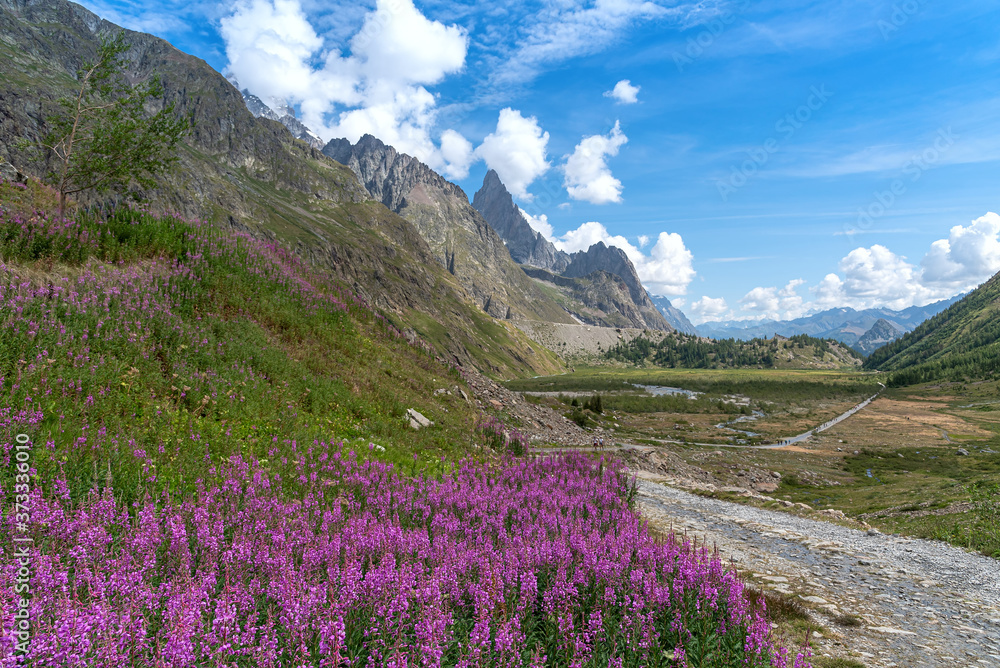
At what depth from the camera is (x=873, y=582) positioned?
10562mm

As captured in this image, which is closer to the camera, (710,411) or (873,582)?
(873,582)

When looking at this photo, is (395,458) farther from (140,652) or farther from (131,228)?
(131,228)

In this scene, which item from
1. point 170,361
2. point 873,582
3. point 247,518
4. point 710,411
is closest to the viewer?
point 247,518

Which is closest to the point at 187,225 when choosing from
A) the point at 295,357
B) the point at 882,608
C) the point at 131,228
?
the point at 131,228

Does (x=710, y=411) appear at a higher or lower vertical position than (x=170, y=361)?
lower

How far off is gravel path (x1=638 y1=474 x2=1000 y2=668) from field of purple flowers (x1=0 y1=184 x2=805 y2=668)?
278 centimetres

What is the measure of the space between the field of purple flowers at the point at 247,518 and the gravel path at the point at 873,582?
2.78m

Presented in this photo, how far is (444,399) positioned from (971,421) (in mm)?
149127

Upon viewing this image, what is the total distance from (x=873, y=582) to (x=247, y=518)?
534 inches

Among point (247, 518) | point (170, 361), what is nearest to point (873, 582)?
point (247, 518)

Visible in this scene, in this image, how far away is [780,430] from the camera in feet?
308

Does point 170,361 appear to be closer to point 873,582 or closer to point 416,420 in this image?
point 416,420

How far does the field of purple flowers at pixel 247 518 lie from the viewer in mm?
3846

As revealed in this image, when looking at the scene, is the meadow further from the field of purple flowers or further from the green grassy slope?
the field of purple flowers
